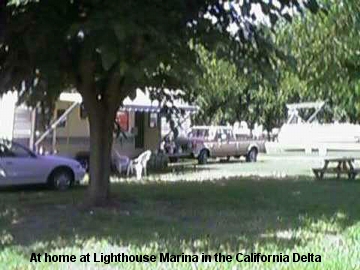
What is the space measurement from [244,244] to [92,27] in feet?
12.3

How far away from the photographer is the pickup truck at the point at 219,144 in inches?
1198

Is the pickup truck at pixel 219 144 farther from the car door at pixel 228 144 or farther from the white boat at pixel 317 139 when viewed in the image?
the white boat at pixel 317 139

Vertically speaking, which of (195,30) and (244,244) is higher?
(195,30)

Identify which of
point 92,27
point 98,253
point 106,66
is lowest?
point 98,253

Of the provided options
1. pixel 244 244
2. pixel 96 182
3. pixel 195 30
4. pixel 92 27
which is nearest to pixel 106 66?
pixel 92 27

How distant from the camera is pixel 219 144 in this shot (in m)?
31.8

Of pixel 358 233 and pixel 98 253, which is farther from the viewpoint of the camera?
pixel 358 233

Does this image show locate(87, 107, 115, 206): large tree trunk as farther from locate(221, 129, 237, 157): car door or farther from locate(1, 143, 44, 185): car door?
locate(221, 129, 237, 157): car door

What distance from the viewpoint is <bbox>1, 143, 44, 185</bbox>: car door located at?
638 inches

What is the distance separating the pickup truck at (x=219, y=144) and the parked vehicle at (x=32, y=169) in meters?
13.2

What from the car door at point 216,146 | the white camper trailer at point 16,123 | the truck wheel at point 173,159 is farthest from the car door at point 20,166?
the car door at point 216,146

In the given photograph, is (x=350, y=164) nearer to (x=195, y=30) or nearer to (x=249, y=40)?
(x=249, y=40)

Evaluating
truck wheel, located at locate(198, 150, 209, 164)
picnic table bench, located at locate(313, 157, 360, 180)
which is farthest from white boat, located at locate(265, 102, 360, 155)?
picnic table bench, located at locate(313, 157, 360, 180)

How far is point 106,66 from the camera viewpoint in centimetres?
872
